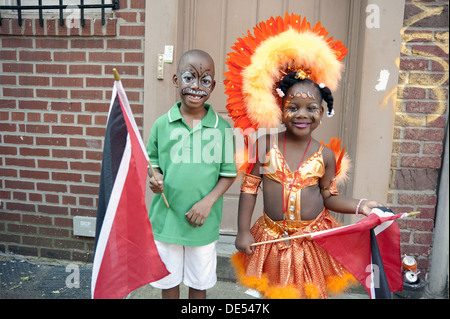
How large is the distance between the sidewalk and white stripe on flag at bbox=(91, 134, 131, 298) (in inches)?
50.0

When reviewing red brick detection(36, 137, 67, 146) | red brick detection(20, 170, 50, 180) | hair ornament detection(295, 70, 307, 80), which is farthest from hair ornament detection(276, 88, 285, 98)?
red brick detection(20, 170, 50, 180)

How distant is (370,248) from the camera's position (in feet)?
6.20

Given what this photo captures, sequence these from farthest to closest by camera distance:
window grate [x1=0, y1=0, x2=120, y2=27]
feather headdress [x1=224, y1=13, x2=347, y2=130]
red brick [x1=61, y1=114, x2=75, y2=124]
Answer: red brick [x1=61, y1=114, x2=75, y2=124] → window grate [x1=0, y1=0, x2=120, y2=27] → feather headdress [x1=224, y1=13, x2=347, y2=130]

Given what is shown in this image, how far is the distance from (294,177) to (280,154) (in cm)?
15

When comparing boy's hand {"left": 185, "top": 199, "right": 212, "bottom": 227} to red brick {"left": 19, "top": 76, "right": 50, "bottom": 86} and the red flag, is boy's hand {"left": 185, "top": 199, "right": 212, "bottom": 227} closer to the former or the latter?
the red flag

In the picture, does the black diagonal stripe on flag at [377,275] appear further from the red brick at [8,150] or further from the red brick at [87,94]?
the red brick at [8,150]

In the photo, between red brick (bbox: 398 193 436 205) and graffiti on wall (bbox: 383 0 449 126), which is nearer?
graffiti on wall (bbox: 383 0 449 126)

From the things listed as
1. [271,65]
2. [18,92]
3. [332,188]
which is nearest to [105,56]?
[18,92]

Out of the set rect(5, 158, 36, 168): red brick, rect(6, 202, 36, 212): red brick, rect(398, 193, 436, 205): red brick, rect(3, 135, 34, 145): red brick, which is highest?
rect(3, 135, 34, 145): red brick

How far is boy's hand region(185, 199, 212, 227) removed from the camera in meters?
2.01

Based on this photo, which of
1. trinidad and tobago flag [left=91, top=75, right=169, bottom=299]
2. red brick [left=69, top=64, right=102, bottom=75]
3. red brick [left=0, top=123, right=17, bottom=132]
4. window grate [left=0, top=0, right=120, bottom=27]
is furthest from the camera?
red brick [left=0, top=123, right=17, bottom=132]

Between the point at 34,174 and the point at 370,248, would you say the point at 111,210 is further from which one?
the point at 34,174

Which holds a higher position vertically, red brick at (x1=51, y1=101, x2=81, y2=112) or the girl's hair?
the girl's hair

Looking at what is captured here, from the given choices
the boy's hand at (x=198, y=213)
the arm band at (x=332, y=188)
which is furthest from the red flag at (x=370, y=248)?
the boy's hand at (x=198, y=213)
